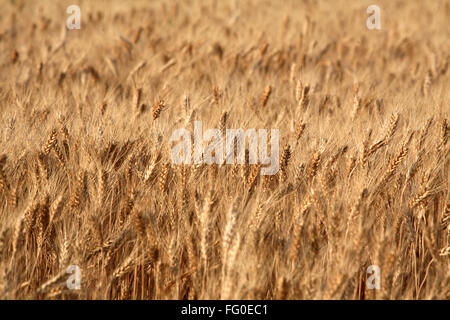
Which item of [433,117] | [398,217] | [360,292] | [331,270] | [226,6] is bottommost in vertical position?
[360,292]

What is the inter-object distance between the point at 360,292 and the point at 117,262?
865 mm

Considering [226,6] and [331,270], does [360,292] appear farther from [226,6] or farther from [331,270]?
[226,6]

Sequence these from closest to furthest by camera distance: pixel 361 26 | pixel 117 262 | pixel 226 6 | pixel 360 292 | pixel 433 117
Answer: pixel 360 292, pixel 117 262, pixel 433 117, pixel 361 26, pixel 226 6

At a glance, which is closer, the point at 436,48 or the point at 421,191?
the point at 421,191

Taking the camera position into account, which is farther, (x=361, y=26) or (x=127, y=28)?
(x=361, y=26)

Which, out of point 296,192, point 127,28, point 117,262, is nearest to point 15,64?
point 127,28

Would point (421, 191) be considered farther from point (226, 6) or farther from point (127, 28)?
point (226, 6)

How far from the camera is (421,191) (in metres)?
1.79

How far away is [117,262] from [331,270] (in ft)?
2.53

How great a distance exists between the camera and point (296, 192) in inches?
73.2

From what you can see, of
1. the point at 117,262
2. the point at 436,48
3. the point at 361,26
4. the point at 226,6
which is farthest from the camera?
the point at 226,6

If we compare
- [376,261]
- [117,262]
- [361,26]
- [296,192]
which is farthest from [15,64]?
[361,26]

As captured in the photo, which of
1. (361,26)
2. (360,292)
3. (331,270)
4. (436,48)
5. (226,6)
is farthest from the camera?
(226,6)

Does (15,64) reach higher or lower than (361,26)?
lower
